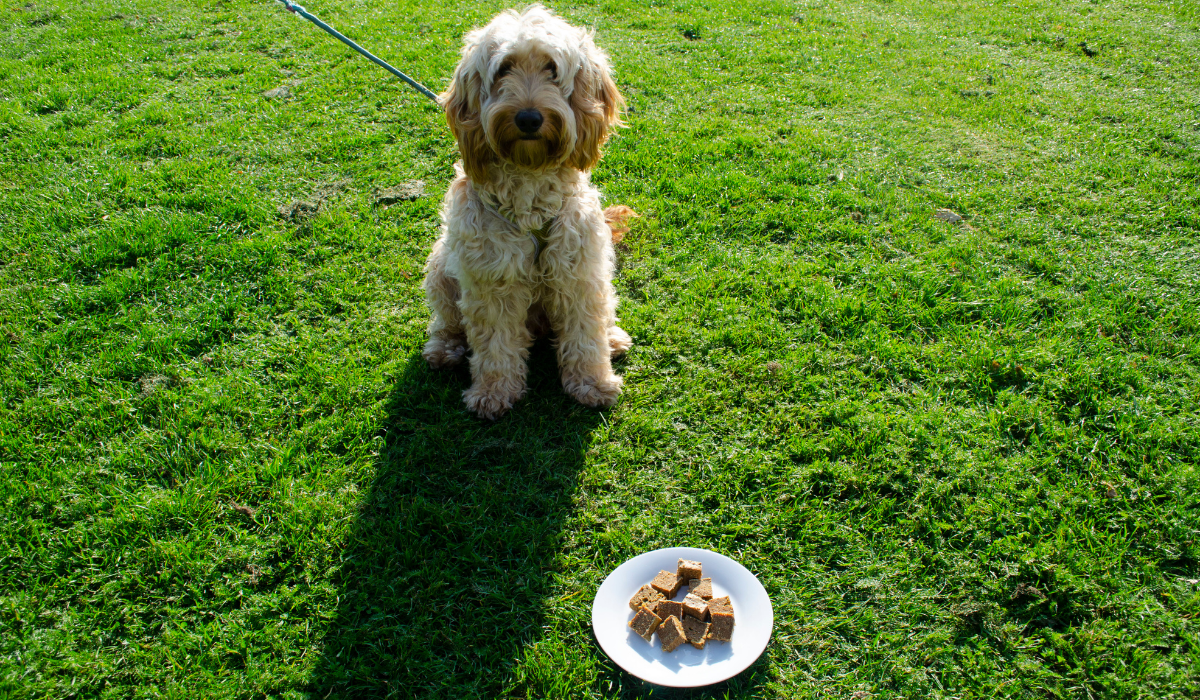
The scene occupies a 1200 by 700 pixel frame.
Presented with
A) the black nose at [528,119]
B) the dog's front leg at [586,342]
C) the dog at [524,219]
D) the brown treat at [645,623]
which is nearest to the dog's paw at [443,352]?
the dog at [524,219]

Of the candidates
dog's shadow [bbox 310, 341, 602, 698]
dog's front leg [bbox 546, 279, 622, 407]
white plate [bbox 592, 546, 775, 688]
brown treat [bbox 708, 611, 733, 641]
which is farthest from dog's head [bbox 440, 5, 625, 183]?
brown treat [bbox 708, 611, 733, 641]

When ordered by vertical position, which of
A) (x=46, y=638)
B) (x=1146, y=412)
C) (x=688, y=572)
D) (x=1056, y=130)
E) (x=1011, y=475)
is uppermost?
(x=1056, y=130)

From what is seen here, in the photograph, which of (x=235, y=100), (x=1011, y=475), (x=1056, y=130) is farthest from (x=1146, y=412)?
(x=235, y=100)

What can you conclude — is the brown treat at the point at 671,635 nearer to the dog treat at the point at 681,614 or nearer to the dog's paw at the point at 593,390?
the dog treat at the point at 681,614

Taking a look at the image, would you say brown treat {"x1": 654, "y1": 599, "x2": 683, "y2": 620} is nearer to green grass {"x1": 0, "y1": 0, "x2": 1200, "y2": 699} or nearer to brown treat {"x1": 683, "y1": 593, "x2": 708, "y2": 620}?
brown treat {"x1": 683, "y1": 593, "x2": 708, "y2": 620}

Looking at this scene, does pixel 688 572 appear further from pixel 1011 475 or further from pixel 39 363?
pixel 39 363

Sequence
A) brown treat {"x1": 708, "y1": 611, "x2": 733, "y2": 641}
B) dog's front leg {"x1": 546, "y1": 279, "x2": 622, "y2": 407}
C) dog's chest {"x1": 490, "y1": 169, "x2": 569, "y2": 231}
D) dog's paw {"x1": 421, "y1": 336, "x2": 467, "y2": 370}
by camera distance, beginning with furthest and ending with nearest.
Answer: dog's paw {"x1": 421, "y1": 336, "x2": 467, "y2": 370} → dog's front leg {"x1": 546, "y1": 279, "x2": 622, "y2": 407} → dog's chest {"x1": 490, "y1": 169, "x2": 569, "y2": 231} → brown treat {"x1": 708, "y1": 611, "x2": 733, "y2": 641}

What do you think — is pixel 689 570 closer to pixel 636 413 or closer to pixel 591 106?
pixel 636 413
